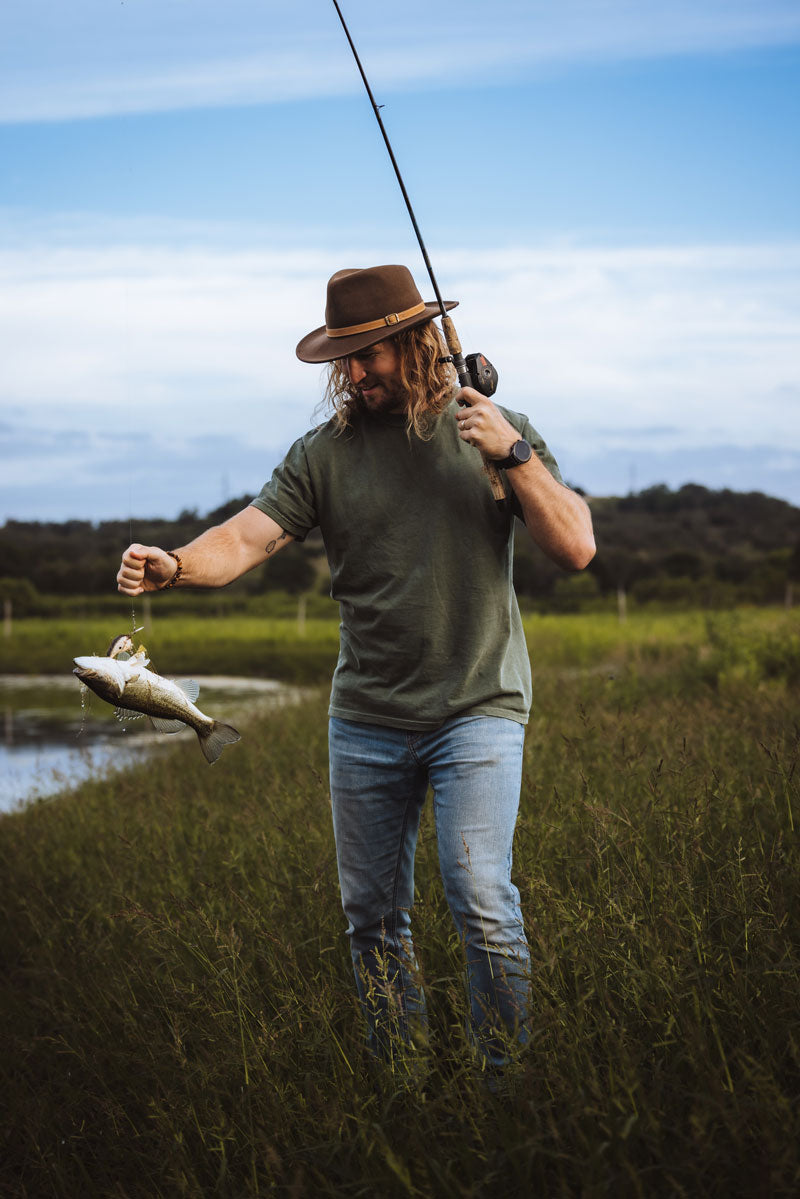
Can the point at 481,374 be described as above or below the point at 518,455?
above

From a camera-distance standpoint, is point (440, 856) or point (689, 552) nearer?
point (440, 856)

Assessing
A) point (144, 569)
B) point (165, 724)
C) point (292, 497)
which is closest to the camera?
point (144, 569)

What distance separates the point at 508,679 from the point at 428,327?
43.0 inches

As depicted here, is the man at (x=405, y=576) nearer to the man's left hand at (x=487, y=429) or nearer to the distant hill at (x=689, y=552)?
the man's left hand at (x=487, y=429)

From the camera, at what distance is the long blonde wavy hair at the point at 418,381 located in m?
3.23

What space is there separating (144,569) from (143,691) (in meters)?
0.34

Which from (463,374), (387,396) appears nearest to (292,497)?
(387,396)

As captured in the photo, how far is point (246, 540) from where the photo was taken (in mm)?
3398

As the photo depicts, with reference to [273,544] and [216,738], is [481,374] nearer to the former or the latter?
[273,544]

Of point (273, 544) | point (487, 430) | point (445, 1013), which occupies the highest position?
point (487, 430)

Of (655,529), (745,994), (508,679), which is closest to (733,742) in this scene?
(508,679)

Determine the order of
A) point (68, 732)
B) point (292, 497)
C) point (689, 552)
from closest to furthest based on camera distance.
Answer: point (292, 497) < point (68, 732) < point (689, 552)

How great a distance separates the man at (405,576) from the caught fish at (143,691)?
196 millimetres

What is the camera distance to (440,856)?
2963mm
